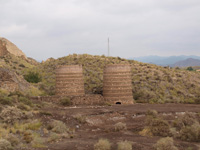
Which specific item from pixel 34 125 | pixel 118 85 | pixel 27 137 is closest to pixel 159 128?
pixel 34 125

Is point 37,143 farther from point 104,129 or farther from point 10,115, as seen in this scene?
point 104,129

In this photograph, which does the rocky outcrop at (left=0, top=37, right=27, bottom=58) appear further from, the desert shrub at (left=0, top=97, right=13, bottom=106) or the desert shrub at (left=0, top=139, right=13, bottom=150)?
the desert shrub at (left=0, top=139, right=13, bottom=150)

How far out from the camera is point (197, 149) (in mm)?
10633

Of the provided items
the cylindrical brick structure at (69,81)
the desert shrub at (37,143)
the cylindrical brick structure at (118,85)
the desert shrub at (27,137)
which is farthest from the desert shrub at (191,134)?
the cylindrical brick structure at (69,81)

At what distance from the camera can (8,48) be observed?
4712 cm

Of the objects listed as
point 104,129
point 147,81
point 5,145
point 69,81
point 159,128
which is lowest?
point 104,129

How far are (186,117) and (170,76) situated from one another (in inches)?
886

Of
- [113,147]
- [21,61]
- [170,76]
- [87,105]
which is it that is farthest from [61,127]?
[21,61]

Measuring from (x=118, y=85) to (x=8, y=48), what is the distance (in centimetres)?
2870

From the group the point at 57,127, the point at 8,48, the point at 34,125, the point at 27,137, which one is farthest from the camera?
the point at 8,48

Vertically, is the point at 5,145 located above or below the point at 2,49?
below

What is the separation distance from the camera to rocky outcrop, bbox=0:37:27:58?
152 feet

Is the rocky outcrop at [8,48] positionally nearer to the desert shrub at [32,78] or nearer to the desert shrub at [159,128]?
the desert shrub at [32,78]

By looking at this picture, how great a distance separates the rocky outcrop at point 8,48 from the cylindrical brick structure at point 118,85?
2706cm
